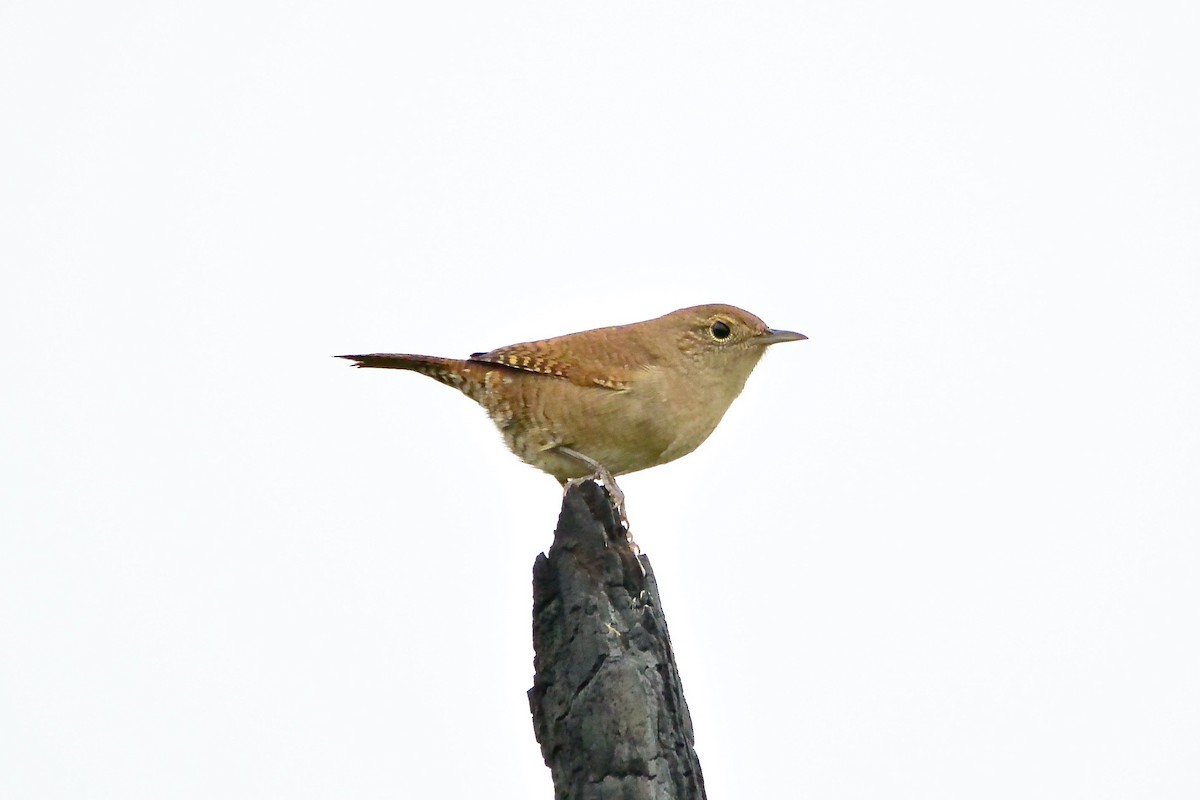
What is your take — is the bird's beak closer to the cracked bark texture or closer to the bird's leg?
the bird's leg

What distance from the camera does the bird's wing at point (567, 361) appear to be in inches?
292

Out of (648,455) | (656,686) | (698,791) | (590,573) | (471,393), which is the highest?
(471,393)

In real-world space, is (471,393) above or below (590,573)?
above

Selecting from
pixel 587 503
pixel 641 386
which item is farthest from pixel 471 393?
pixel 587 503

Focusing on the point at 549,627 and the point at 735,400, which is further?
the point at 735,400

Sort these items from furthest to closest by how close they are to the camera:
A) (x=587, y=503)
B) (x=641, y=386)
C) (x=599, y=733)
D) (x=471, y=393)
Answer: (x=471, y=393) → (x=641, y=386) → (x=587, y=503) → (x=599, y=733)

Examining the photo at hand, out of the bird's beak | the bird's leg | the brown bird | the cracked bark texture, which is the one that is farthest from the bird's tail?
the cracked bark texture

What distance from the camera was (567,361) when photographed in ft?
24.8

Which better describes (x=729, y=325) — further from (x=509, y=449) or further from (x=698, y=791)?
(x=698, y=791)

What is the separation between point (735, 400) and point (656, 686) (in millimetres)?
2753

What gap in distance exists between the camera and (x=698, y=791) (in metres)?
5.12

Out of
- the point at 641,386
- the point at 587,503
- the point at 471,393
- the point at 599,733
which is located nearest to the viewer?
the point at 599,733

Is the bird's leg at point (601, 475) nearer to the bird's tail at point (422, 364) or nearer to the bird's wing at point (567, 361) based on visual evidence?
the bird's wing at point (567, 361)

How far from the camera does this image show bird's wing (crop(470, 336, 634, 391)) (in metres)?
7.41
